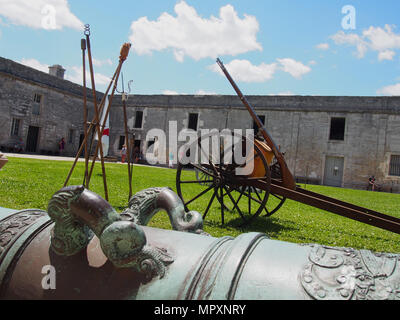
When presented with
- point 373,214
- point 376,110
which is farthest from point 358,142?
point 373,214

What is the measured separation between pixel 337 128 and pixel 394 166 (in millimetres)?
4061

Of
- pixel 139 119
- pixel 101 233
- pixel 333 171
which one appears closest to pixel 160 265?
pixel 101 233

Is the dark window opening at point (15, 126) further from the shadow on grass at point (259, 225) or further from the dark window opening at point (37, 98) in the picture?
the shadow on grass at point (259, 225)

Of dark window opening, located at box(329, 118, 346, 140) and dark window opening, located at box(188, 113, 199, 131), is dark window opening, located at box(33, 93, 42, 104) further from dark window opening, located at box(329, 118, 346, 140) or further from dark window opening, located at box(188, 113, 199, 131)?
dark window opening, located at box(329, 118, 346, 140)

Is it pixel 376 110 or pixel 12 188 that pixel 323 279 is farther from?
pixel 376 110

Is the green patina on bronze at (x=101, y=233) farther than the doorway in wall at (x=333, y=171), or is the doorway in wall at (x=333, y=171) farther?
the doorway in wall at (x=333, y=171)

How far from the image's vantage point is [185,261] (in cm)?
116

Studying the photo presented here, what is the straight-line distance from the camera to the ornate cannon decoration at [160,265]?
1.00 m

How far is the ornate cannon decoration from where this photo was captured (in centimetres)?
100

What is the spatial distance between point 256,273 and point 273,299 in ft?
0.29

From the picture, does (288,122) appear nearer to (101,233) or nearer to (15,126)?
(15,126)

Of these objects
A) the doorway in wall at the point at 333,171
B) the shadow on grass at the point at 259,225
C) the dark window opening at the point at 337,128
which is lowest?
the shadow on grass at the point at 259,225

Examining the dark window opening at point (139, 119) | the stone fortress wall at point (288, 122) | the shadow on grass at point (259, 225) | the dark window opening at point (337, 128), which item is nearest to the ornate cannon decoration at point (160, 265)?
the shadow on grass at point (259, 225)

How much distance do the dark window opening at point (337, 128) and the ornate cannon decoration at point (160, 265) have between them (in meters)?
22.8
